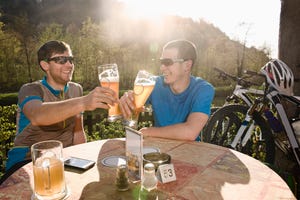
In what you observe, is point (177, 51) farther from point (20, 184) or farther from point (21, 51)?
point (21, 51)

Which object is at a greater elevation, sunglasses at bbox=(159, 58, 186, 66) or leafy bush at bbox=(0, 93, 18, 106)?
sunglasses at bbox=(159, 58, 186, 66)

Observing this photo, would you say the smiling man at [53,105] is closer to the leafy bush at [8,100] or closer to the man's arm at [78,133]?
the man's arm at [78,133]

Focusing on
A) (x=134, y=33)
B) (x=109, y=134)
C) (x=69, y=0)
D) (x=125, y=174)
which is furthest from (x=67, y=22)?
(x=125, y=174)

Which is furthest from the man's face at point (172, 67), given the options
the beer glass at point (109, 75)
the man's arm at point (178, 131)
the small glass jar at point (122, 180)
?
the small glass jar at point (122, 180)

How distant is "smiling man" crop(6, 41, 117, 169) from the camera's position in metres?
2.31

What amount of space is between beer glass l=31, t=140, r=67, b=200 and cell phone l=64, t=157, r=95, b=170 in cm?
33

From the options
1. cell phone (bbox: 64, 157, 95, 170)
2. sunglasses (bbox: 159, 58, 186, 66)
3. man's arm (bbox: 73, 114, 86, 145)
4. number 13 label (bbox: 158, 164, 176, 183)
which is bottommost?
man's arm (bbox: 73, 114, 86, 145)

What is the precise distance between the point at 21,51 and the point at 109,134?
26.5 meters

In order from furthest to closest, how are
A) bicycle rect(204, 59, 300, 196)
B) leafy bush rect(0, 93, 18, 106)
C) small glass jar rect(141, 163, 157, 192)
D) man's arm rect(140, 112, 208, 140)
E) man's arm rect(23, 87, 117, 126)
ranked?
leafy bush rect(0, 93, 18, 106) < bicycle rect(204, 59, 300, 196) < man's arm rect(140, 112, 208, 140) < man's arm rect(23, 87, 117, 126) < small glass jar rect(141, 163, 157, 192)

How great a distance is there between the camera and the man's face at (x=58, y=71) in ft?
11.0

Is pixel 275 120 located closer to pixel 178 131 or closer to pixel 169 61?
pixel 169 61

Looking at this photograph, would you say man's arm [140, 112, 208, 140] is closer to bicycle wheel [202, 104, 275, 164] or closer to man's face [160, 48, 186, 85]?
man's face [160, 48, 186, 85]

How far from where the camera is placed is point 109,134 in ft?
22.6

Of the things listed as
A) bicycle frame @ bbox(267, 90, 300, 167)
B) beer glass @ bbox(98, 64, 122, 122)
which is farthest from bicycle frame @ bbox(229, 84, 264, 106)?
beer glass @ bbox(98, 64, 122, 122)
